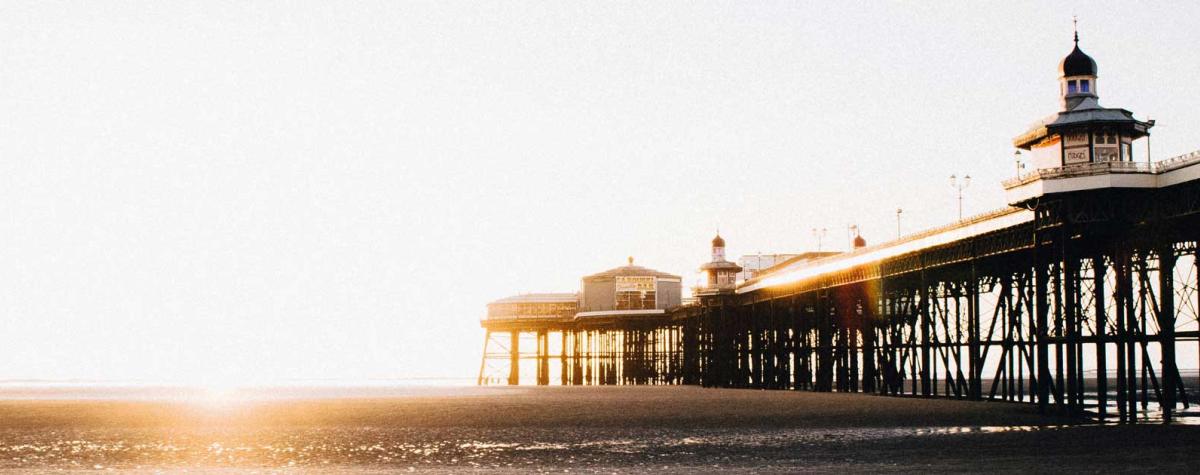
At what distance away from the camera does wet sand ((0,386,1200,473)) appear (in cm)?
2925

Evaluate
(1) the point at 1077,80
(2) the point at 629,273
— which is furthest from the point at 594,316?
(1) the point at 1077,80

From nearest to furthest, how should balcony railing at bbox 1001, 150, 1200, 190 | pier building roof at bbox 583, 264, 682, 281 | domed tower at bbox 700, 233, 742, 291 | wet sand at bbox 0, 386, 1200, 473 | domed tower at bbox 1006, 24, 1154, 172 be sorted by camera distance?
1. wet sand at bbox 0, 386, 1200, 473
2. balcony railing at bbox 1001, 150, 1200, 190
3. domed tower at bbox 1006, 24, 1154, 172
4. domed tower at bbox 700, 233, 742, 291
5. pier building roof at bbox 583, 264, 682, 281

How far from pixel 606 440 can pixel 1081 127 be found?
70.3ft

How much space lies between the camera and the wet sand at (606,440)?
96.0 feet

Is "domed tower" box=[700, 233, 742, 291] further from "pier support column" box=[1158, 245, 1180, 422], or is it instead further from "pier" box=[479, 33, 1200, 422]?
"pier support column" box=[1158, 245, 1180, 422]

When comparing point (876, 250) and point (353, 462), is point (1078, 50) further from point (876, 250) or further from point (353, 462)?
point (353, 462)

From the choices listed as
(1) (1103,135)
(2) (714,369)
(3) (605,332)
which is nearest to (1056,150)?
(1) (1103,135)

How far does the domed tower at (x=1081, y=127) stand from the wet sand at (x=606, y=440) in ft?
29.3

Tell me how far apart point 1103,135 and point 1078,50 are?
389 cm

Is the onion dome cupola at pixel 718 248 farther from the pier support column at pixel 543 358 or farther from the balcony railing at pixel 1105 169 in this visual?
the balcony railing at pixel 1105 169

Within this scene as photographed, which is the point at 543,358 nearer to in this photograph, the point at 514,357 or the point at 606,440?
the point at 514,357

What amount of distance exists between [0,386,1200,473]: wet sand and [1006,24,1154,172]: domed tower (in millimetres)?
8946

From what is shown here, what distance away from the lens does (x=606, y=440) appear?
123 feet

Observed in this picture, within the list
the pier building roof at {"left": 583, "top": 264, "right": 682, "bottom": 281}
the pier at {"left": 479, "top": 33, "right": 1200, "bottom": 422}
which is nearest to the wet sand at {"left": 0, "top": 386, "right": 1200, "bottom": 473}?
the pier at {"left": 479, "top": 33, "right": 1200, "bottom": 422}
